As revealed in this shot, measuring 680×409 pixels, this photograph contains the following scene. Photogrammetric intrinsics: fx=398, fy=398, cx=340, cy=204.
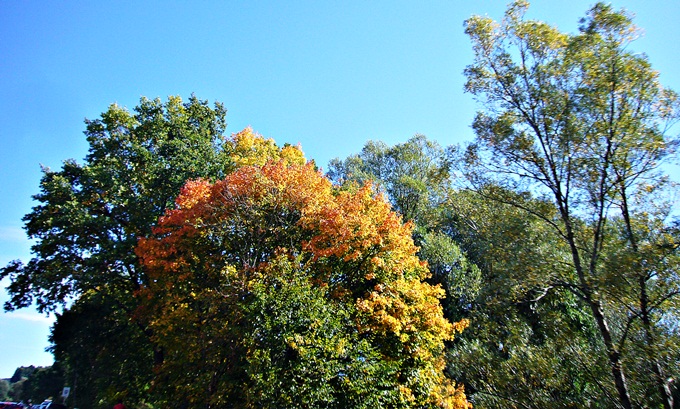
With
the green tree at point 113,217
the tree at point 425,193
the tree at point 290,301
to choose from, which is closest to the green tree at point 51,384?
the green tree at point 113,217

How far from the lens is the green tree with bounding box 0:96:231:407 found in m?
14.5

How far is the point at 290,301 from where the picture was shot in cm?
962

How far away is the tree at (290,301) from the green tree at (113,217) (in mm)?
2271

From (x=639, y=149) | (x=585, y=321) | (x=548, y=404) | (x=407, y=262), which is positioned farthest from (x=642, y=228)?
(x=585, y=321)

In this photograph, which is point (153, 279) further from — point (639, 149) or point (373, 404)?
point (639, 149)

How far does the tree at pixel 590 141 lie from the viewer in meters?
7.49

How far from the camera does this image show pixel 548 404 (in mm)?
8070

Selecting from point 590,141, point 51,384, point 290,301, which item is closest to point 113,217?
point 290,301

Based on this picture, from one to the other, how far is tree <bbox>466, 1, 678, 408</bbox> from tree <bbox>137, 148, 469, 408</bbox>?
12.7 ft

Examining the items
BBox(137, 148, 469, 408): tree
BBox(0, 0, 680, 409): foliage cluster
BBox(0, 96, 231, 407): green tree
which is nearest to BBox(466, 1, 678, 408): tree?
BBox(0, 0, 680, 409): foliage cluster

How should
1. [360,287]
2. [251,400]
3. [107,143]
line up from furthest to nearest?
1. [107,143]
2. [360,287]
3. [251,400]

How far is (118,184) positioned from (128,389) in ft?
24.7

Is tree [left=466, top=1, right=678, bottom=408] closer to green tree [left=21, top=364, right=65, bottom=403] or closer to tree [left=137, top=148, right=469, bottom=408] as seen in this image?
tree [left=137, top=148, right=469, bottom=408]

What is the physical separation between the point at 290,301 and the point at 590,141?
24.9 ft
